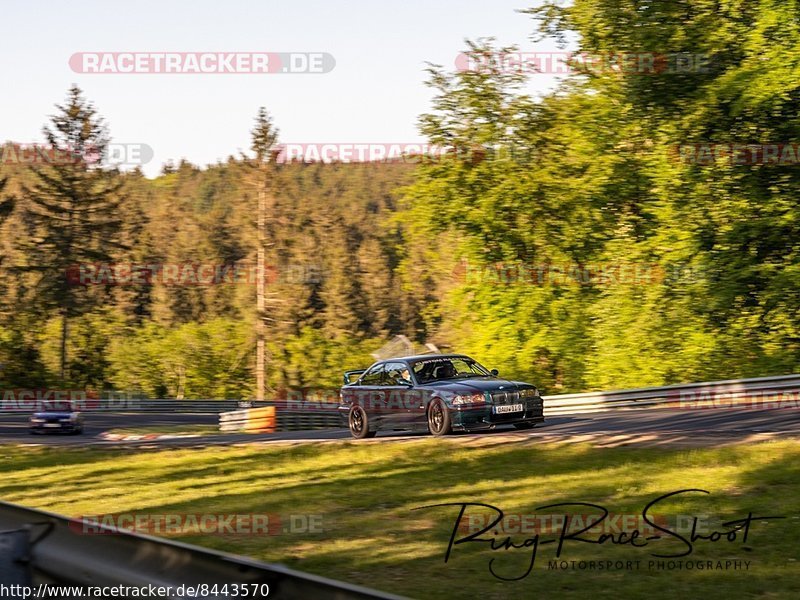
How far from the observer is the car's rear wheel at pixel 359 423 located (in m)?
17.9

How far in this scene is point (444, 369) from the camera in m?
17.0

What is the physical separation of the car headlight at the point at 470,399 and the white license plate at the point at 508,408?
0.28m

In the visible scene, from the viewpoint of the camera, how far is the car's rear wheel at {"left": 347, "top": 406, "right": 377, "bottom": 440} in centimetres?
1791

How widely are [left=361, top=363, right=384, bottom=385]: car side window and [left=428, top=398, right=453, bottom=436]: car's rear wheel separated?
1.78 m

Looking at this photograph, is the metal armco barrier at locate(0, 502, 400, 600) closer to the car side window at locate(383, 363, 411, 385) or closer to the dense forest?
the car side window at locate(383, 363, 411, 385)

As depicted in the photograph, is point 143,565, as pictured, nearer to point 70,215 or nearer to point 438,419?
point 438,419

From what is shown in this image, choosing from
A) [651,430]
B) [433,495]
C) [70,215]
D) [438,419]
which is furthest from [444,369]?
[70,215]

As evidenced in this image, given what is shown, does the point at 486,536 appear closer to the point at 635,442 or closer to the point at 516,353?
the point at 635,442

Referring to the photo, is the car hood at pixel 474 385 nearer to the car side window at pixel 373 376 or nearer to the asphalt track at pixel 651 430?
the asphalt track at pixel 651 430

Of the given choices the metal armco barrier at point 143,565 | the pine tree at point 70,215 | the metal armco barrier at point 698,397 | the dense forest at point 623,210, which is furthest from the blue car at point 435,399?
the pine tree at point 70,215

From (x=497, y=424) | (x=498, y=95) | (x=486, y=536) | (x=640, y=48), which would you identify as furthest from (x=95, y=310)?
(x=486, y=536)

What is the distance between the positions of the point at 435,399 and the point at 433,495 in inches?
172

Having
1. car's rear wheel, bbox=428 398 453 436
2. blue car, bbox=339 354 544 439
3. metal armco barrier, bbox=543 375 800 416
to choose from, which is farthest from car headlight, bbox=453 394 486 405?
metal armco barrier, bbox=543 375 800 416

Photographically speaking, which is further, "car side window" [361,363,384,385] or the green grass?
"car side window" [361,363,384,385]
